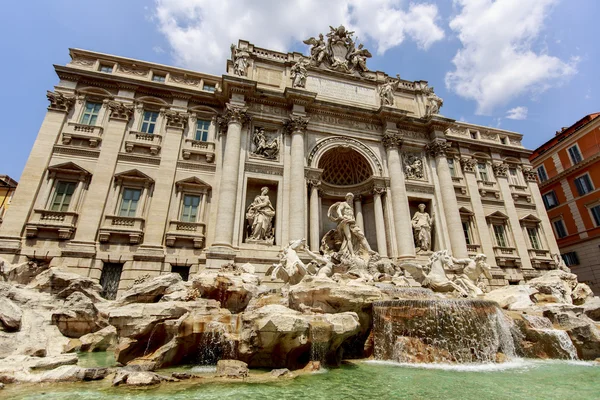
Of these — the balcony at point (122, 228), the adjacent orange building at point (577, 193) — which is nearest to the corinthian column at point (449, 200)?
the adjacent orange building at point (577, 193)

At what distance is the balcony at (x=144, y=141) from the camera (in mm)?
15957

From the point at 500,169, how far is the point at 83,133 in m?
27.8

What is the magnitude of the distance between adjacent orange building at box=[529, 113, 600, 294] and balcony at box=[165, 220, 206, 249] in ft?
91.5

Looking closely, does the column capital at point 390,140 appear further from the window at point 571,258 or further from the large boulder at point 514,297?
the window at point 571,258

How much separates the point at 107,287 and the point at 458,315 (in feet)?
46.1

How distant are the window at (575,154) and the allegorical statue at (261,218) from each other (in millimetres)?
26265

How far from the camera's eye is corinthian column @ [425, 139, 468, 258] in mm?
17562

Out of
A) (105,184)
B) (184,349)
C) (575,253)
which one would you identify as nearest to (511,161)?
(575,253)

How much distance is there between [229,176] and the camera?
603 inches

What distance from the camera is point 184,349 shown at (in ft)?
23.4

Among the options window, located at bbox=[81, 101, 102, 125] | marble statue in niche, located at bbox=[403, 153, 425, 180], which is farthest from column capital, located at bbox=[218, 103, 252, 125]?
marble statue in niche, located at bbox=[403, 153, 425, 180]

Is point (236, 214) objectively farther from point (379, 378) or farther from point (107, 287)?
point (379, 378)

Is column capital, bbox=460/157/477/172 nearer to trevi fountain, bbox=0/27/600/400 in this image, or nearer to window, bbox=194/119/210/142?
trevi fountain, bbox=0/27/600/400

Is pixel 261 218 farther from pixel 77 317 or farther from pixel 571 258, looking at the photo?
pixel 571 258
